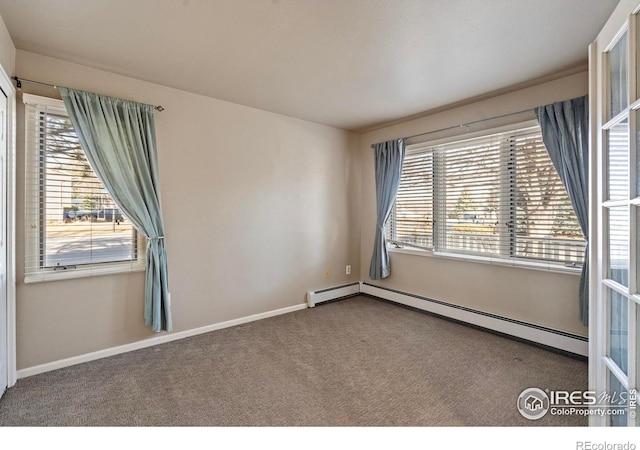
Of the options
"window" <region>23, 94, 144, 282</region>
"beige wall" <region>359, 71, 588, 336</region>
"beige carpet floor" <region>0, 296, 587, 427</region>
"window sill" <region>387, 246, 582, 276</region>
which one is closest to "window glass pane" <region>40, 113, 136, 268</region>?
"window" <region>23, 94, 144, 282</region>

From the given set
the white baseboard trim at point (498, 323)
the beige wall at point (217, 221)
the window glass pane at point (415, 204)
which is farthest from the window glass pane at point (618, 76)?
the beige wall at point (217, 221)

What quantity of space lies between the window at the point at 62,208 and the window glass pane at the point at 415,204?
317 centimetres

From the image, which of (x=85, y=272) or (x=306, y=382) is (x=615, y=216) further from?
(x=85, y=272)

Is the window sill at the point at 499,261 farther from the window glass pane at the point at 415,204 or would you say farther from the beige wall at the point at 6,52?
the beige wall at the point at 6,52

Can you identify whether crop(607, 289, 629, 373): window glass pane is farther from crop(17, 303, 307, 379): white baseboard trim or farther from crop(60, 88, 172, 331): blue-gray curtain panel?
crop(60, 88, 172, 331): blue-gray curtain panel

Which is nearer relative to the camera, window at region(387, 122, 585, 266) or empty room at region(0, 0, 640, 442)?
empty room at region(0, 0, 640, 442)

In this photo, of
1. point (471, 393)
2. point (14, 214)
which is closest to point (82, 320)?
point (14, 214)

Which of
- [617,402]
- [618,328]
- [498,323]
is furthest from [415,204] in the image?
[617,402]

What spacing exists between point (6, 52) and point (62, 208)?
1.09 m

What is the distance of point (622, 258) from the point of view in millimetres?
1249

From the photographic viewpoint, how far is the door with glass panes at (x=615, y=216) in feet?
3.81

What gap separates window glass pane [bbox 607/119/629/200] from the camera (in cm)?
123

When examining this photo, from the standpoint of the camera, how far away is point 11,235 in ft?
6.71

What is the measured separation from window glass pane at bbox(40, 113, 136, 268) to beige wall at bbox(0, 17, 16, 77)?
347 millimetres
